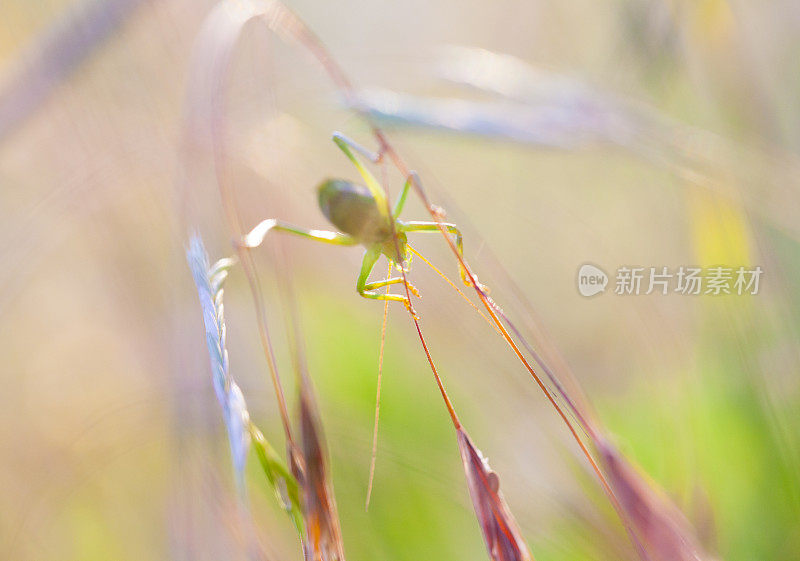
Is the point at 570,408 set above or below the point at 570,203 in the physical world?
below

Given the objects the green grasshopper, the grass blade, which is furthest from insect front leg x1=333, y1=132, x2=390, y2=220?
the grass blade

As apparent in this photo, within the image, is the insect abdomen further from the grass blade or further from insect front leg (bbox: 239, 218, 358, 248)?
the grass blade

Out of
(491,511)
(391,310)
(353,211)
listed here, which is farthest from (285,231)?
(391,310)

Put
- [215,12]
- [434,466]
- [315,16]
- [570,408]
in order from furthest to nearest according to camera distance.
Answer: [315,16]
[434,466]
[215,12]
[570,408]

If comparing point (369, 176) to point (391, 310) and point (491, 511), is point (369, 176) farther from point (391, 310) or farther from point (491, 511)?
point (391, 310)

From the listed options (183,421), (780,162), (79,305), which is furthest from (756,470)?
(79,305)

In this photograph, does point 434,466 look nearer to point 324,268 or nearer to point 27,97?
point 324,268

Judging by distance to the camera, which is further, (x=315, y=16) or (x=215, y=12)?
(x=315, y=16)

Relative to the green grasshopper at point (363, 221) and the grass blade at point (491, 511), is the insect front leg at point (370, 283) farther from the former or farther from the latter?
the grass blade at point (491, 511)
